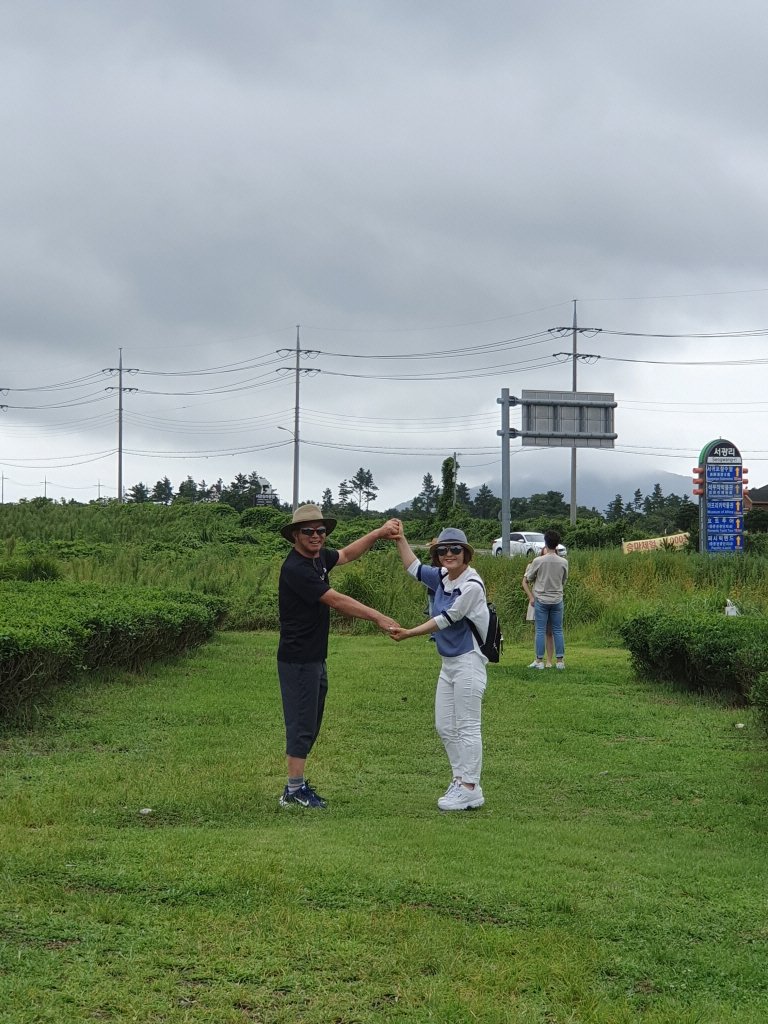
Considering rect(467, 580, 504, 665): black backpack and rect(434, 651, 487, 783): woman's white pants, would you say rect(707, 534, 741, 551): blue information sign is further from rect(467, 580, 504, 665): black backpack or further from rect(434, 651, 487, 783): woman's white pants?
rect(434, 651, 487, 783): woman's white pants

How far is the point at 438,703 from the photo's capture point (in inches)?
285

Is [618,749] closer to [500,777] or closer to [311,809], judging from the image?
[500,777]

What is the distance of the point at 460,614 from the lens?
704 cm

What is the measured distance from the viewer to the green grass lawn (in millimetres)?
3867

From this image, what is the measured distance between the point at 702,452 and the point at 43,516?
80.6ft

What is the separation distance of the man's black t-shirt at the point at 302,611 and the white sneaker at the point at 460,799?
118 cm

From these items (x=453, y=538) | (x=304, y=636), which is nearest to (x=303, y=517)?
(x=304, y=636)

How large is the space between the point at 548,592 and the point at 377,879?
9.02m

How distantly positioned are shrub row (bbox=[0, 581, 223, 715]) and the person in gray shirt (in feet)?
14.1

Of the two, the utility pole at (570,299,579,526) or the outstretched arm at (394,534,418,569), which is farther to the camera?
the utility pole at (570,299,579,526)

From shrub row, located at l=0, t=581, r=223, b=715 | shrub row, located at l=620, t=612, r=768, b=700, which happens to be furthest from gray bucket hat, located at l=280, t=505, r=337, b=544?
shrub row, located at l=620, t=612, r=768, b=700

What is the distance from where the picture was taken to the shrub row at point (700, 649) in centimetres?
1088

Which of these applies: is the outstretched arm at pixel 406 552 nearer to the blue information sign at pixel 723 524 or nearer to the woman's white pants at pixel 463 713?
the woman's white pants at pixel 463 713

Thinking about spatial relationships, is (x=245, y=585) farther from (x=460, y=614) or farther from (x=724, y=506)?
(x=460, y=614)
